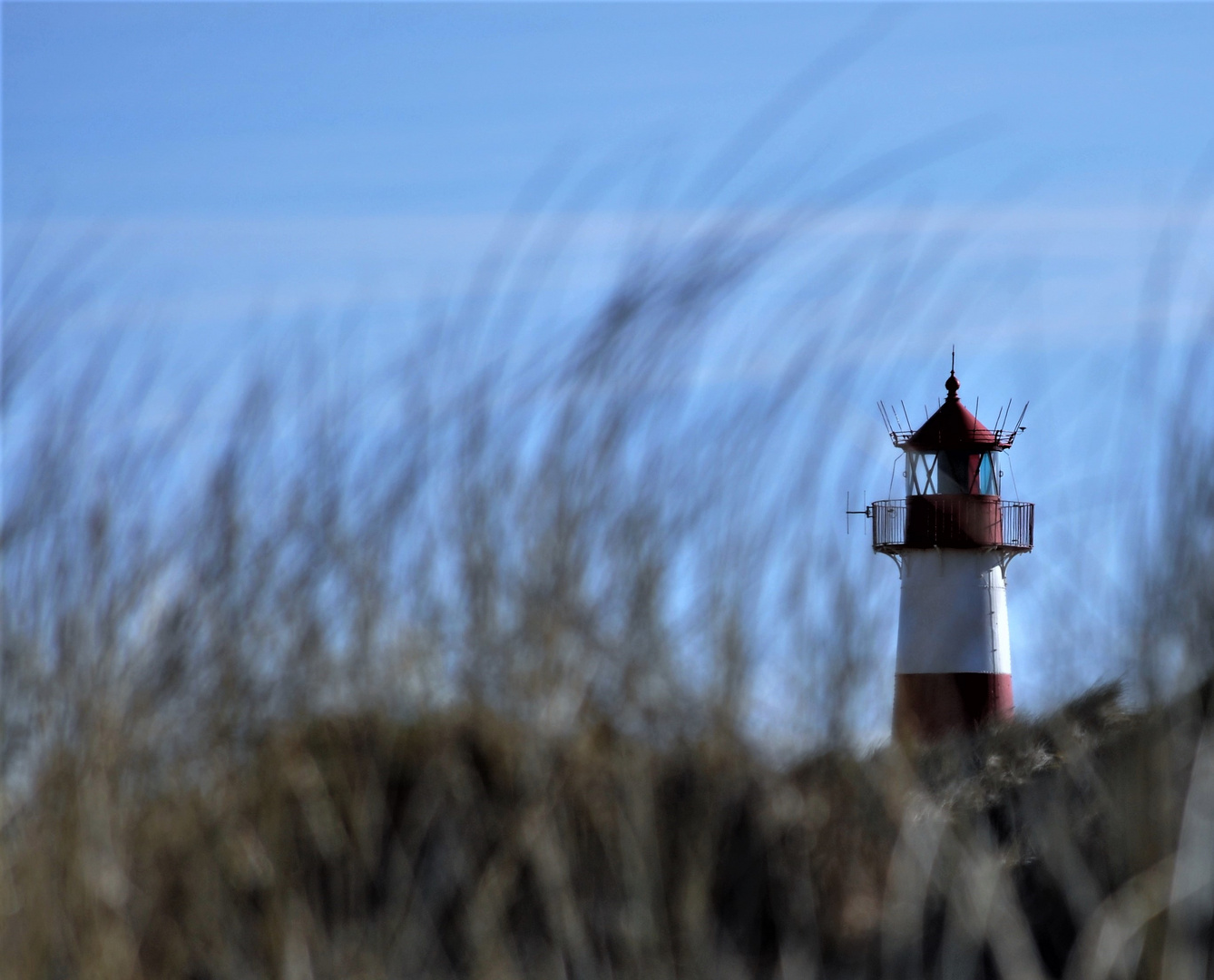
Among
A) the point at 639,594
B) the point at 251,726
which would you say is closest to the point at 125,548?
the point at 251,726

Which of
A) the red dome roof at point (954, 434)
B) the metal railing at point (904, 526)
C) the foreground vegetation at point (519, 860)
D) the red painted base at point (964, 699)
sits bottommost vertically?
the red painted base at point (964, 699)

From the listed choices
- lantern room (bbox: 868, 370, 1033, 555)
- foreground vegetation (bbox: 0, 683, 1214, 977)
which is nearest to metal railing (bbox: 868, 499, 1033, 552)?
lantern room (bbox: 868, 370, 1033, 555)

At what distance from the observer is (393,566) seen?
3174 mm

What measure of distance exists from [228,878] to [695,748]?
100cm

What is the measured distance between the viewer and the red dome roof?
609 inches

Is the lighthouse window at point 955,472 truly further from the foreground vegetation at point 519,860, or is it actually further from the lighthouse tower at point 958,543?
the foreground vegetation at point 519,860

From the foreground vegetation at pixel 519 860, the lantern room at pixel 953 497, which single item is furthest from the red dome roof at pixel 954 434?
the foreground vegetation at pixel 519 860

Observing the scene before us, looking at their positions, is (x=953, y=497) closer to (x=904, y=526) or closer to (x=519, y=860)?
(x=904, y=526)

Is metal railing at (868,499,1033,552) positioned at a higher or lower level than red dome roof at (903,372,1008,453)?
lower

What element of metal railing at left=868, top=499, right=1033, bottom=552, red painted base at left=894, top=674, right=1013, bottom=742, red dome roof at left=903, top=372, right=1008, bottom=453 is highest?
red dome roof at left=903, top=372, right=1008, bottom=453

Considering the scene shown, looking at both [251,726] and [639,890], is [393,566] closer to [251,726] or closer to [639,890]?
[251,726]

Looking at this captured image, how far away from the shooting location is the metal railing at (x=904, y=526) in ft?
49.8

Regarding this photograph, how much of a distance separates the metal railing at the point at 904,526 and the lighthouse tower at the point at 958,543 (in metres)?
0.01

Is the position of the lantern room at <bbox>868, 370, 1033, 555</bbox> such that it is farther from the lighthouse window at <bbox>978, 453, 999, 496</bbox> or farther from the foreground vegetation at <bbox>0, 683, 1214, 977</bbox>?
the foreground vegetation at <bbox>0, 683, 1214, 977</bbox>
